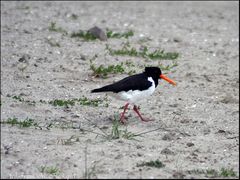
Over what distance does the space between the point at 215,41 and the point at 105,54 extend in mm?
3069

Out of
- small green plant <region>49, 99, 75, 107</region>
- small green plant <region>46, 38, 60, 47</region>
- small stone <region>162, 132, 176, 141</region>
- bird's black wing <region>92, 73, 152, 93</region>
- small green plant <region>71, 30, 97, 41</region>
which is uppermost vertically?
bird's black wing <region>92, 73, 152, 93</region>

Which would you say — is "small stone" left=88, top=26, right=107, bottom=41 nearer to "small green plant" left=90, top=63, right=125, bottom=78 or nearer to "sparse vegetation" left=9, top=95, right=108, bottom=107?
"small green plant" left=90, top=63, right=125, bottom=78

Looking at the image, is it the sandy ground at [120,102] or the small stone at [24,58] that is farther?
the small stone at [24,58]

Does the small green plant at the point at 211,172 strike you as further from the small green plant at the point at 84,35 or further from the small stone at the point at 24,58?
the small green plant at the point at 84,35

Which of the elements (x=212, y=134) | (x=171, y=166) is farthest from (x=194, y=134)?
(x=171, y=166)

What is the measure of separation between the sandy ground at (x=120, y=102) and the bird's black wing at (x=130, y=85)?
1.70 feet

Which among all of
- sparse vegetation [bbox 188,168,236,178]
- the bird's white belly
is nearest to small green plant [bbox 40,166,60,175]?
sparse vegetation [bbox 188,168,236,178]

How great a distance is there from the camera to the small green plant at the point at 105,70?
1188 centimetres

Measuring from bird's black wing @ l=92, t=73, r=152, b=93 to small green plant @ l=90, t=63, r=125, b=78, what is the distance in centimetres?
→ 231

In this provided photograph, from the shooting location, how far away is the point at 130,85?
31.0 ft

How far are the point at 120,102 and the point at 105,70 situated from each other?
4.58ft

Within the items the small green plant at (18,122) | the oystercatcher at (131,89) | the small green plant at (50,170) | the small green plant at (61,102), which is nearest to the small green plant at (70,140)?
the small green plant at (18,122)

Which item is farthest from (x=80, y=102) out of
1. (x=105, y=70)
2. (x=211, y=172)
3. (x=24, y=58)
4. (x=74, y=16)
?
(x=74, y=16)

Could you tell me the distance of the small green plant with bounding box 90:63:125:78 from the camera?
1188cm
